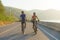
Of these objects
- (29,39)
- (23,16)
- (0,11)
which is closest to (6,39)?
(29,39)

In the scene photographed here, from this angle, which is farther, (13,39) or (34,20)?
(34,20)

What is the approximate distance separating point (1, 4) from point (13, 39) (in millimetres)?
75470

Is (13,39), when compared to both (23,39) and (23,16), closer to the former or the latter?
(23,39)

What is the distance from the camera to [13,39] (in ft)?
68.5

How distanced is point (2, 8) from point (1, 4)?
3.00m

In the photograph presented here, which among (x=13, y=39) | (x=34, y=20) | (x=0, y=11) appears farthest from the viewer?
(x=0, y=11)

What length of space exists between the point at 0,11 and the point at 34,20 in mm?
65493

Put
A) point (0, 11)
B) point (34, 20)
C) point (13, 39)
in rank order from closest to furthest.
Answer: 1. point (13, 39)
2. point (34, 20)
3. point (0, 11)

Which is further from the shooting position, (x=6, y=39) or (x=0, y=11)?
(x=0, y=11)

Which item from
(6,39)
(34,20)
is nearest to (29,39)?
(6,39)

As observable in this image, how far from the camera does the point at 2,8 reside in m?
93.0

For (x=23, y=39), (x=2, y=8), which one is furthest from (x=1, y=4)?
(x=23, y=39)

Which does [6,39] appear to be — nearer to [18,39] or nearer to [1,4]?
[18,39]

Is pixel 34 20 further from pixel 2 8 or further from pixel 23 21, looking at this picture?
pixel 2 8
